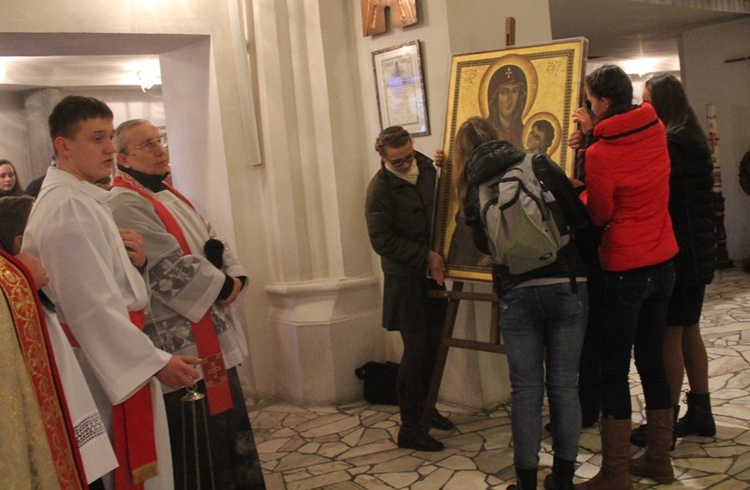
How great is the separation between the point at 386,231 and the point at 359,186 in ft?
3.65

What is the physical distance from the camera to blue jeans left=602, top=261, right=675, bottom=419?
10.1ft

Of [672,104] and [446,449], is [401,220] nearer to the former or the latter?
[446,449]

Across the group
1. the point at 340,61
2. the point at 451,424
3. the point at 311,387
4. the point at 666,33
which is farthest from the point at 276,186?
the point at 666,33

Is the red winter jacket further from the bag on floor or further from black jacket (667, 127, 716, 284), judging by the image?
the bag on floor

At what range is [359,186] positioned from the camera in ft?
16.8

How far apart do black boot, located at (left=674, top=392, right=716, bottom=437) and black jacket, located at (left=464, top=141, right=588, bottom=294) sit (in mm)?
1247

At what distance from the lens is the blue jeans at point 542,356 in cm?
296

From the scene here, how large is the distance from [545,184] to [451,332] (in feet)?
4.35

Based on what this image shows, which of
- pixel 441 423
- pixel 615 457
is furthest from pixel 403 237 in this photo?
pixel 615 457

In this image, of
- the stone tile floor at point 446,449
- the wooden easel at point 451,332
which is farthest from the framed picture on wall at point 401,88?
the stone tile floor at point 446,449

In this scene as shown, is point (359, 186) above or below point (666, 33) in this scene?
below

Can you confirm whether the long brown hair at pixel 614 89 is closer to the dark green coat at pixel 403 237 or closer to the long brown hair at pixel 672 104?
the long brown hair at pixel 672 104

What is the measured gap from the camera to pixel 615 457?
3.18 meters

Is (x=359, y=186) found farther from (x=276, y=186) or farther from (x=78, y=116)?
(x=78, y=116)
